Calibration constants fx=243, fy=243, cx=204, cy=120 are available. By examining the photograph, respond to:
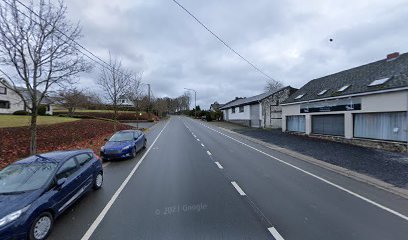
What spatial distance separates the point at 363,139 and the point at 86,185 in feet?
57.2

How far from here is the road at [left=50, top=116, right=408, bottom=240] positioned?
15.2 feet

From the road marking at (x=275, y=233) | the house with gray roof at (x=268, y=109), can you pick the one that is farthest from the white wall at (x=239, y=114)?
the road marking at (x=275, y=233)

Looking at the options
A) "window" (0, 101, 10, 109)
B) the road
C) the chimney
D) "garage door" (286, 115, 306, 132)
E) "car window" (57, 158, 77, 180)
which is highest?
the chimney

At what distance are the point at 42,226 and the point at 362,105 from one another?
18976 millimetres

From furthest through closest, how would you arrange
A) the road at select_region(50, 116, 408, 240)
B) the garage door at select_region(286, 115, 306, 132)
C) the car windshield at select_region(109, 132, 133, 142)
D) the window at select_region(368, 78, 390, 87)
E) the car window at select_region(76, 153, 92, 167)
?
the garage door at select_region(286, 115, 306, 132), the window at select_region(368, 78, 390, 87), the car windshield at select_region(109, 132, 133, 142), the car window at select_region(76, 153, 92, 167), the road at select_region(50, 116, 408, 240)

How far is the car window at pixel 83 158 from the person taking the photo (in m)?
6.68

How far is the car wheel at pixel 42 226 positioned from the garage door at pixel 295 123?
2383 centimetres

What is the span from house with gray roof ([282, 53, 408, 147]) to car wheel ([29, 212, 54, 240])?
17072 millimetres

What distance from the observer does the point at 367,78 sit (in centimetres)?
1892

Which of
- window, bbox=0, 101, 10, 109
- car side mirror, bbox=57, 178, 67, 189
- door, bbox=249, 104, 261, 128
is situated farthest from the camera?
window, bbox=0, 101, 10, 109

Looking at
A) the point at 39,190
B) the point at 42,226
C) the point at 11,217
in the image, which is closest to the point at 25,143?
the point at 39,190

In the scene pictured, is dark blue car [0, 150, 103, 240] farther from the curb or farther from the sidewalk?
the sidewalk

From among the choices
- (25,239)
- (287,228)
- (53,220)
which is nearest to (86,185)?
(53,220)

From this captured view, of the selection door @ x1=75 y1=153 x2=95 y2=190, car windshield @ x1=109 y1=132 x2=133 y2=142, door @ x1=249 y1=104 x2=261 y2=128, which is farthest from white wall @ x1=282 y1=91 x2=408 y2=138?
door @ x1=249 y1=104 x2=261 y2=128
